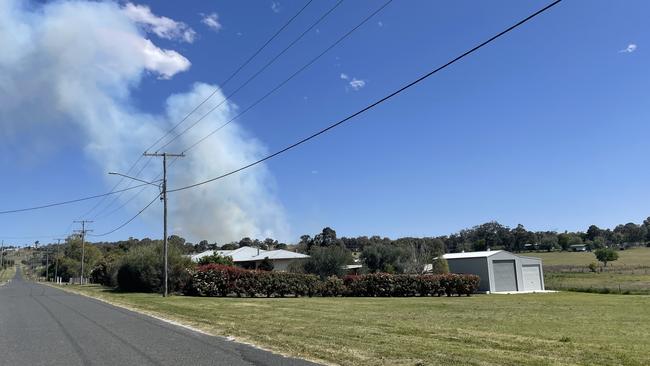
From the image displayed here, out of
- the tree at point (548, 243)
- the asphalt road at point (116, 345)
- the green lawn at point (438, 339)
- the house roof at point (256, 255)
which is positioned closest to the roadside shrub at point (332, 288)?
the green lawn at point (438, 339)

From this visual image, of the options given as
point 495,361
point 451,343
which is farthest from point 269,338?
point 495,361

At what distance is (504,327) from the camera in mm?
16734

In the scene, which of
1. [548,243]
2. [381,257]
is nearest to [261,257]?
[381,257]

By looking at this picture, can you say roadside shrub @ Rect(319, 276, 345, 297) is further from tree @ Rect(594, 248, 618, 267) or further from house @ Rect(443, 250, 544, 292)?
tree @ Rect(594, 248, 618, 267)

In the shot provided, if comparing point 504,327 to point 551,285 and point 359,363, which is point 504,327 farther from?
point 551,285

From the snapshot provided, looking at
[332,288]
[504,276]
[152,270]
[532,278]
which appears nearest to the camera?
[332,288]

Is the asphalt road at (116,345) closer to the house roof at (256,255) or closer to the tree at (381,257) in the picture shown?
the tree at (381,257)

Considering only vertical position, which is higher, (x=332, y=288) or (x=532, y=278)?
(x=332, y=288)

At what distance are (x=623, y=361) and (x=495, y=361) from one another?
2510 millimetres

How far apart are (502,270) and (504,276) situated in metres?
0.64

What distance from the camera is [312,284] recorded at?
38938 millimetres

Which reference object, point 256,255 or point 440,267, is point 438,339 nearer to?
point 440,267

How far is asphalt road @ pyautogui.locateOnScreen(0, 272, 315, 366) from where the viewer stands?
10.0 m

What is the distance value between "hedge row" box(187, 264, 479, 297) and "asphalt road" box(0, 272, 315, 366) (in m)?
18.4
